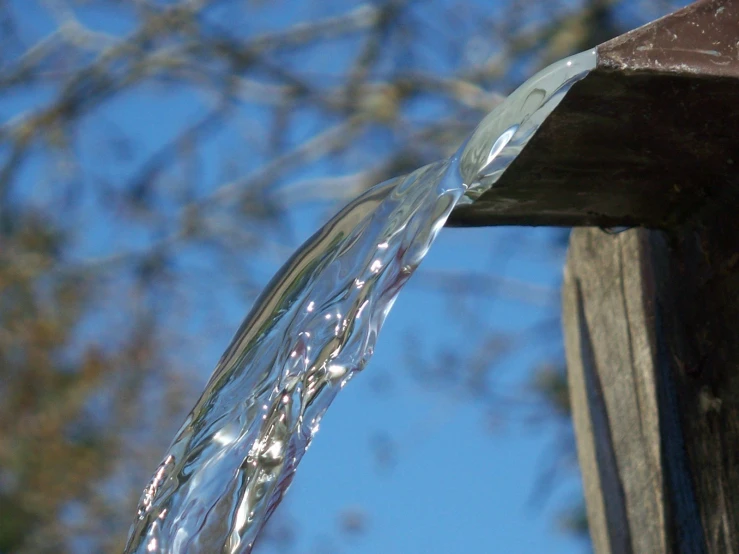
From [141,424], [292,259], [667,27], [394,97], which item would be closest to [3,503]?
[141,424]

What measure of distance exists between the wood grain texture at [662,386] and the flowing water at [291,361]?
304 mm

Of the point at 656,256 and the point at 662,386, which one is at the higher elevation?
the point at 656,256

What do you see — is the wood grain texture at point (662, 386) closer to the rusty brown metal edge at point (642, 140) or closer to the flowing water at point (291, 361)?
the rusty brown metal edge at point (642, 140)

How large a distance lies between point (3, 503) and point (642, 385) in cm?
710

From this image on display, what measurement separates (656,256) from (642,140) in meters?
0.27

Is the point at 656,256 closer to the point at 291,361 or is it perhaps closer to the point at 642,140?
the point at 642,140

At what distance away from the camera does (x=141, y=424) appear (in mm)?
8125

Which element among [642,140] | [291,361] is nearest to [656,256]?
[642,140]

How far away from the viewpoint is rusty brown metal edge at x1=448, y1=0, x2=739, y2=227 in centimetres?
93

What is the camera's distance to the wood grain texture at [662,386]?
1169mm

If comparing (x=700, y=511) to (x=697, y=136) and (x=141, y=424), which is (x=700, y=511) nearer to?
(x=697, y=136)

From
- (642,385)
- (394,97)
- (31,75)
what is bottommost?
(642,385)

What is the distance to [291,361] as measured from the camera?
1194mm

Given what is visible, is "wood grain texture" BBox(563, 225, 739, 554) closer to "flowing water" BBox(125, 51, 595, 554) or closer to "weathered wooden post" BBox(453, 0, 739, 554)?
"weathered wooden post" BBox(453, 0, 739, 554)
